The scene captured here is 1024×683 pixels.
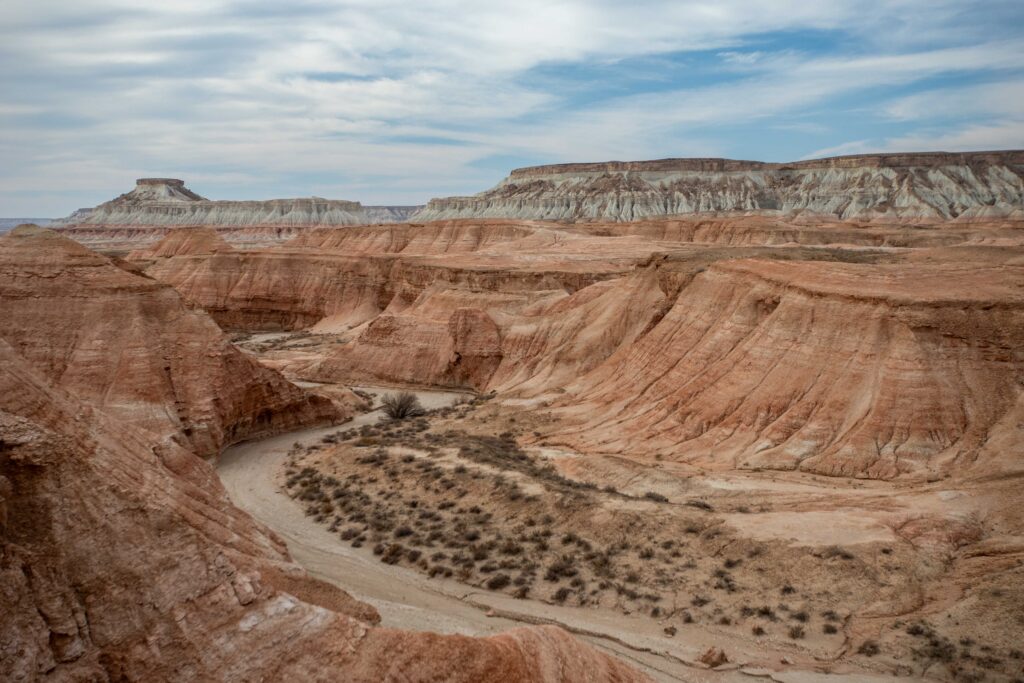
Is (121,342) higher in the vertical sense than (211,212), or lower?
lower

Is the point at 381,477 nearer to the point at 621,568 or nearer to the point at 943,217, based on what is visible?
the point at 621,568

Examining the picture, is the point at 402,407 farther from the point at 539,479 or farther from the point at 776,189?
the point at 776,189

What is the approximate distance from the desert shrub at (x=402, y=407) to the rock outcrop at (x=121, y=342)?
6.88 meters

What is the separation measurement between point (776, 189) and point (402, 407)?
358 feet

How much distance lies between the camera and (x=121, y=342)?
2309cm

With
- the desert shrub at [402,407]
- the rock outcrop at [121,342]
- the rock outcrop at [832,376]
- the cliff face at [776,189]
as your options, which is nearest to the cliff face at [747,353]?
the rock outcrop at [832,376]

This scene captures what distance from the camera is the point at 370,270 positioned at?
61562mm

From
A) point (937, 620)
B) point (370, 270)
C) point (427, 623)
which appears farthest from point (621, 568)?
point (370, 270)

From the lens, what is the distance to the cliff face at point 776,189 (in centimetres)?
11112

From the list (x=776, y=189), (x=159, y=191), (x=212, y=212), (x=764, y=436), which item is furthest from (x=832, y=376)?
(x=159, y=191)

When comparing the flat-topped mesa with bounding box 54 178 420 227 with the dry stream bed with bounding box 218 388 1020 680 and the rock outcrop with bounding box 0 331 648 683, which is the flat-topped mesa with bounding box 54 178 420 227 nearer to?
the dry stream bed with bounding box 218 388 1020 680

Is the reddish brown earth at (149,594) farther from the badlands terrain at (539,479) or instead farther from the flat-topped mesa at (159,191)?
the flat-topped mesa at (159,191)

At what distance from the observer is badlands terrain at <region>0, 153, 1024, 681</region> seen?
7176mm

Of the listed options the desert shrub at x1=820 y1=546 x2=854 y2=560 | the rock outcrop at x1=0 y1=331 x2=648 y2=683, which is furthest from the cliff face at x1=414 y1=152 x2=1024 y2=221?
the rock outcrop at x1=0 y1=331 x2=648 y2=683
